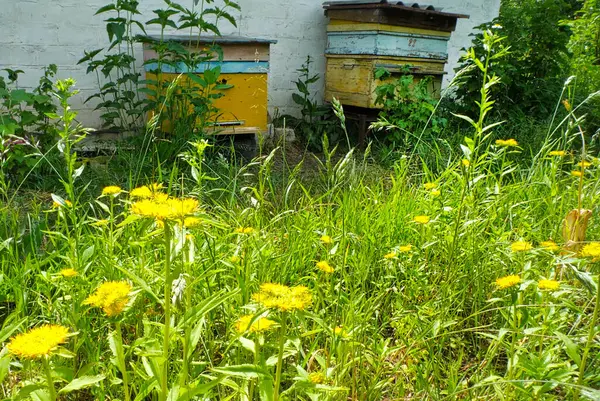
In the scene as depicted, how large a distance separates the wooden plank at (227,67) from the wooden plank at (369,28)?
1096 millimetres

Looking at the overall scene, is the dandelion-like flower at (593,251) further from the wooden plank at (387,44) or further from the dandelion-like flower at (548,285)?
the wooden plank at (387,44)

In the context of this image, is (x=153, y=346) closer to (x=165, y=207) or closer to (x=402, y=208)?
(x=165, y=207)

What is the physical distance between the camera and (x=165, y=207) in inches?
38.9

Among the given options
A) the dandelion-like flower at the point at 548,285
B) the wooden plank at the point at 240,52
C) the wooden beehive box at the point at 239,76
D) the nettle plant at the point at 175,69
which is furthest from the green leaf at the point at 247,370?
the wooden plank at the point at 240,52

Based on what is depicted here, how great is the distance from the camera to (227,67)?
159 inches

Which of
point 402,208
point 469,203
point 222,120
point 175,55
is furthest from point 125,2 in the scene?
point 469,203

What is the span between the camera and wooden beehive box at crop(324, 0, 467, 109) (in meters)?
4.70

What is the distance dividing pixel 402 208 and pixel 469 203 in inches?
17.9

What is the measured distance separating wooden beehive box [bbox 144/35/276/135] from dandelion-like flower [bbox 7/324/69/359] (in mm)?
3068

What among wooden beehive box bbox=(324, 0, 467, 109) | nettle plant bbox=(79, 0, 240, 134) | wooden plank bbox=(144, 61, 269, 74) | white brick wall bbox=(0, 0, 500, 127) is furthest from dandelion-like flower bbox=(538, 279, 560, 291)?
white brick wall bbox=(0, 0, 500, 127)

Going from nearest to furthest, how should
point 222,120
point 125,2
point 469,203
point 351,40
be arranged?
point 469,203
point 125,2
point 222,120
point 351,40

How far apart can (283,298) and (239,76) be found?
3.34 metres

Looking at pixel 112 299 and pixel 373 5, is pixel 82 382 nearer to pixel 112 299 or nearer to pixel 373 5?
pixel 112 299

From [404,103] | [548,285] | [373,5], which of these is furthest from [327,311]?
[373,5]
